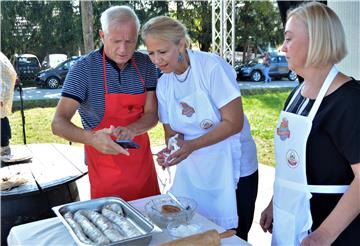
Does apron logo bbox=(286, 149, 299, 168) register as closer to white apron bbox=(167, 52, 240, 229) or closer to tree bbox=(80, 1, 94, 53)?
white apron bbox=(167, 52, 240, 229)

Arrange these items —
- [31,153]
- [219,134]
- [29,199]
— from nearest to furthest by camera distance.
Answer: [219,134], [29,199], [31,153]

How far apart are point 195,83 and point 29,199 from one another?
120 cm

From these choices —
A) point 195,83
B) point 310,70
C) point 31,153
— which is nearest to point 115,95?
point 195,83

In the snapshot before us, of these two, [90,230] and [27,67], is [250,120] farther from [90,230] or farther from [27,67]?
[27,67]

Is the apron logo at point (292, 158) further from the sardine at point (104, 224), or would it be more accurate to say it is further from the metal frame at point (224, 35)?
the metal frame at point (224, 35)

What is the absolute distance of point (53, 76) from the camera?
12523 mm

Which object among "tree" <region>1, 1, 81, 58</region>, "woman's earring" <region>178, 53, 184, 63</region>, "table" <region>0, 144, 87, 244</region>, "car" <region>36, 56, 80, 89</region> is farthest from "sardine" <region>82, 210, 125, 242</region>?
"tree" <region>1, 1, 81, 58</region>

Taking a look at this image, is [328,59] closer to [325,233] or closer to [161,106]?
[325,233]

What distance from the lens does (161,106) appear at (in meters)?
1.82

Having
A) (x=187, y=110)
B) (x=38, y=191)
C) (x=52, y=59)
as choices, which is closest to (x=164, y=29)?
(x=187, y=110)

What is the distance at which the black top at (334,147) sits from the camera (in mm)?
1139

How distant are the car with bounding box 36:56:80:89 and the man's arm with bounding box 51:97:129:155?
11.1m

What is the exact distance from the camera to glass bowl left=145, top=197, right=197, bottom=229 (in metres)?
1.36

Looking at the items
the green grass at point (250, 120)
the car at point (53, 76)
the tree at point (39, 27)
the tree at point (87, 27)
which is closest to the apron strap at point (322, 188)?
the green grass at point (250, 120)
